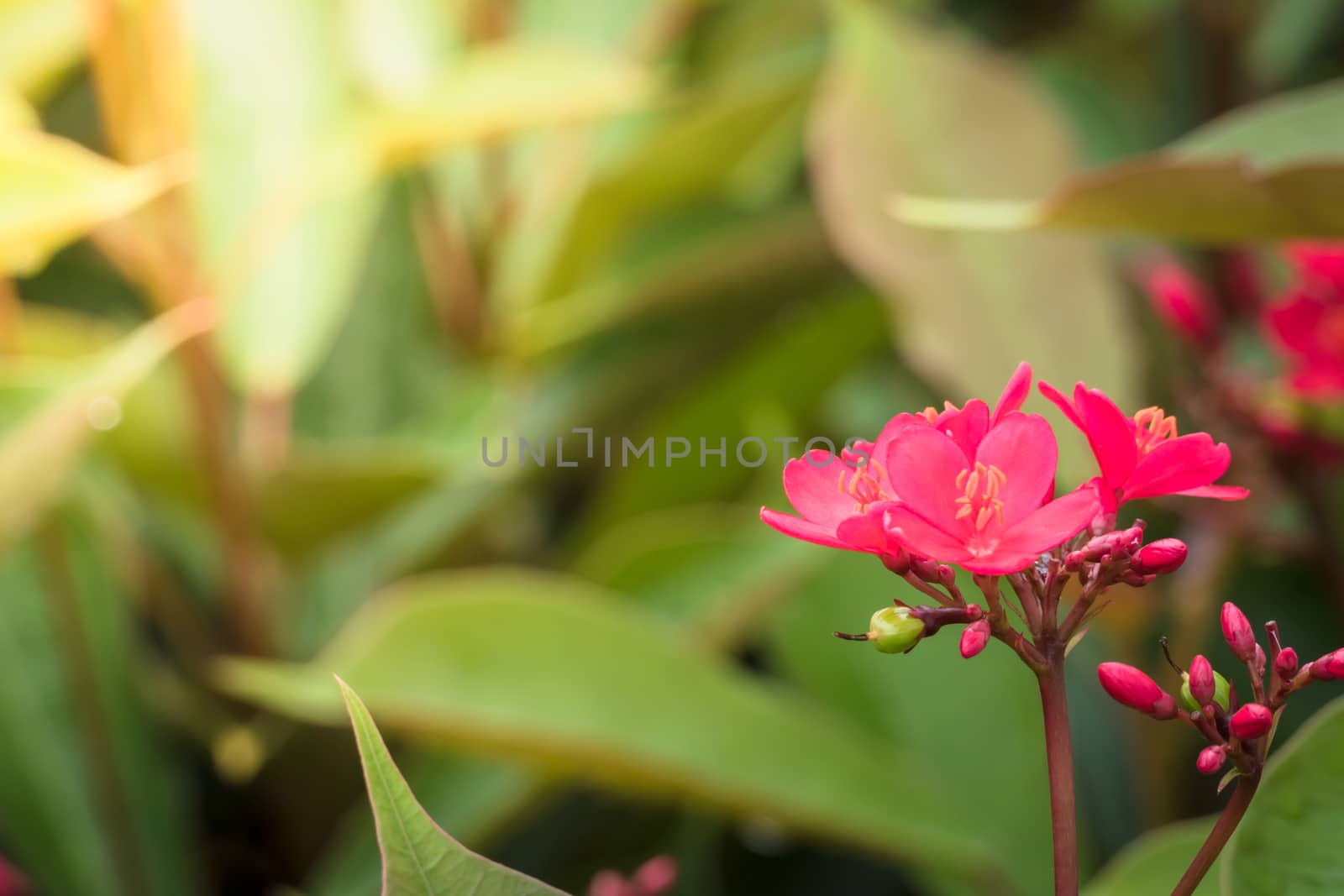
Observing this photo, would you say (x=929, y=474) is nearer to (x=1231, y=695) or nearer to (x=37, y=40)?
(x=1231, y=695)

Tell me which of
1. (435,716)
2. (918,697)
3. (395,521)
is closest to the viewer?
(435,716)

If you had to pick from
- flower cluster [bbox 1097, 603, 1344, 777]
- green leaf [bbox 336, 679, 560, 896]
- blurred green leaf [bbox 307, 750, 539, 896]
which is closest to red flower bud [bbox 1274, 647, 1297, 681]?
flower cluster [bbox 1097, 603, 1344, 777]

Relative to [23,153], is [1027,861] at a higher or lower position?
lower

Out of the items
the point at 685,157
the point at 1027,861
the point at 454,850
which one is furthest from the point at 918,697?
the point at 454,850

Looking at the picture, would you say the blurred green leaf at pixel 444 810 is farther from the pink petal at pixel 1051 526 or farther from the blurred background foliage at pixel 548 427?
the pink petal at pixel 1051 526

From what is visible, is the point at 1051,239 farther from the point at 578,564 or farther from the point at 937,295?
the point at 578,564

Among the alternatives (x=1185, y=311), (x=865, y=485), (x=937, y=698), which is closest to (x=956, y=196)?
(x=1185, y=311)

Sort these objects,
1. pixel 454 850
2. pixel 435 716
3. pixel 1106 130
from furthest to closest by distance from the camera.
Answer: pixel 1106 130 < pixel 435 716 < pixel 454 850

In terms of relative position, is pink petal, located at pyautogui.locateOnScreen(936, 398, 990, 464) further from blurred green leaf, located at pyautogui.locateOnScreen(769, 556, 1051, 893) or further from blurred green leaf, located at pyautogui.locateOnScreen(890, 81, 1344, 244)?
blurred green leaf, located at pyautogui.locateOnScreen(769, 556, 1051, 893)
